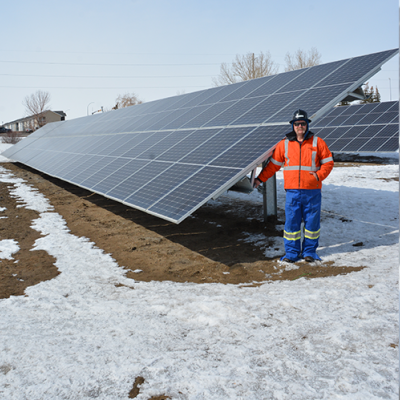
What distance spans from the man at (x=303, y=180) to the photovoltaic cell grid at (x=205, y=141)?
0.46 metres

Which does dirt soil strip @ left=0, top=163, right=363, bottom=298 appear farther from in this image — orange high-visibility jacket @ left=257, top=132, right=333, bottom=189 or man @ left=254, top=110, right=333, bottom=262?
orange high-visibility jacket @ left=257, top=132, right=333, bottom=189

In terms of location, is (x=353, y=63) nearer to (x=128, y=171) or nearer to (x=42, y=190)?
(x=128, y=171)

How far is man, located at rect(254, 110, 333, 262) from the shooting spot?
566cm

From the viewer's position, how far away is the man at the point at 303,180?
566 centimetres

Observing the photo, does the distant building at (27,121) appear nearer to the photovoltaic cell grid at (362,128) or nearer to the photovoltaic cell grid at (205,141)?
the photovoltaic cell grid at (362,128)

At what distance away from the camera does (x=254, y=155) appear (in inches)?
239

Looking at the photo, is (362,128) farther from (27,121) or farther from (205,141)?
(27,121)

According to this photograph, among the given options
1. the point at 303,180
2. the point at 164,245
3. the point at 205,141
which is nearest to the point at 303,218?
the point at 303,180

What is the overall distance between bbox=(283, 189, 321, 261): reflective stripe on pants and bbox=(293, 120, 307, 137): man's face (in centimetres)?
93

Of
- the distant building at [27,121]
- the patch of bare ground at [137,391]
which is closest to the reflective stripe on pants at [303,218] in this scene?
the patch of bare ground at [137,391]

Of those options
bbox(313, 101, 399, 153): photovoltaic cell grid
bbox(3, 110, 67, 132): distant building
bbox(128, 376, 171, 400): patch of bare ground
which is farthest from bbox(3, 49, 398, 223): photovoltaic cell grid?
bbox(3, 110, 67, 132): distant building

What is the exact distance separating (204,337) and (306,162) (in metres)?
3.32

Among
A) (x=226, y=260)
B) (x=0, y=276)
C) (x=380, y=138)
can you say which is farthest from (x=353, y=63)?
(x=380, y=138)

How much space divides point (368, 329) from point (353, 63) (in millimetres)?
5867
